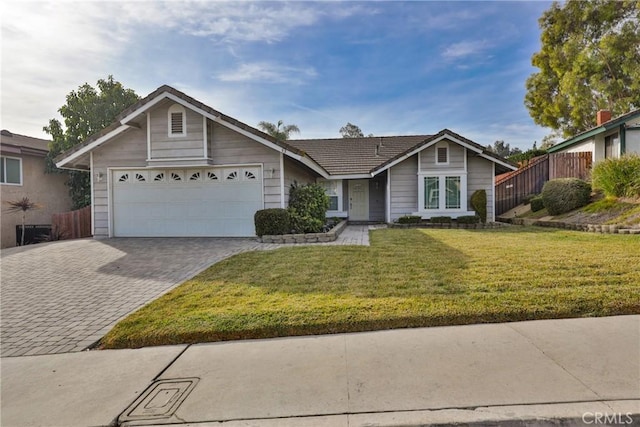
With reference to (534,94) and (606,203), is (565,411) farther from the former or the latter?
(534,94)

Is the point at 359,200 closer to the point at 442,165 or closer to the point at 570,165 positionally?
the point at 442,165

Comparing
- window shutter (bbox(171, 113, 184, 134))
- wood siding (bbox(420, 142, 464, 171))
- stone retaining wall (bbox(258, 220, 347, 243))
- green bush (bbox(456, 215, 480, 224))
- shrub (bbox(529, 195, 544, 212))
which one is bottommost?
stone retaining wall (bbox(258, 220, 347, 243))

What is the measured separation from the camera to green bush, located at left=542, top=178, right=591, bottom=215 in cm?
1375

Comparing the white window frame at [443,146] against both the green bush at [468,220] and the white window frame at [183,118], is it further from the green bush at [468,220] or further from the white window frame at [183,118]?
the white window frame at [183,118]

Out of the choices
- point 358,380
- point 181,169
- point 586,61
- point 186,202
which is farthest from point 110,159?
point 586,61

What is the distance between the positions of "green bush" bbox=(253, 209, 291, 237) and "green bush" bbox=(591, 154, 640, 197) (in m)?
11.3

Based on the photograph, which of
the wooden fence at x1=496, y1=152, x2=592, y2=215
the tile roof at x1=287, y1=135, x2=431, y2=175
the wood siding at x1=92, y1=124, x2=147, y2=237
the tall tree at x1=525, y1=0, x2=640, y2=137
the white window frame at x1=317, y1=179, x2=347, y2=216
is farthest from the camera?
the tall tree at x1=525, y1=0, x2=640, y2=137

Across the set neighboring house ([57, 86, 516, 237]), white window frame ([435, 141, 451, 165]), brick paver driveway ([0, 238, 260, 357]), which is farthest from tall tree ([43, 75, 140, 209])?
white window frame ([435, 141, 451, 165])

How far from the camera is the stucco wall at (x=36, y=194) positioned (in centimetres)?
1600

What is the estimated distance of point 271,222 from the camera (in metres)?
11.4

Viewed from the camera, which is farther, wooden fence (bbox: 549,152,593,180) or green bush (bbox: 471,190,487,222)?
wooden fence (bbox: 549,152,593,180)

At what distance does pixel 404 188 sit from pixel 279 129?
14125mm

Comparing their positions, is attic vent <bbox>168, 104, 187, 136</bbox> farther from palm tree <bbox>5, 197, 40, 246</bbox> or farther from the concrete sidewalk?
the concrete sidewalk

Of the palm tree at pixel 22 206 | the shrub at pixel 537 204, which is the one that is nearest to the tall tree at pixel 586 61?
the shrub at pixel 537 204
